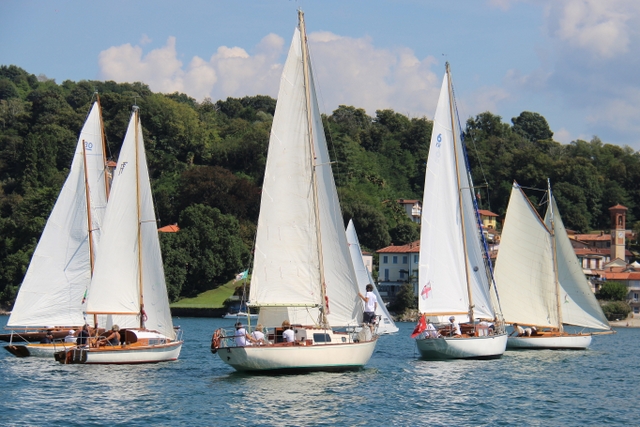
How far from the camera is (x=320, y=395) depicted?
31.0 metres

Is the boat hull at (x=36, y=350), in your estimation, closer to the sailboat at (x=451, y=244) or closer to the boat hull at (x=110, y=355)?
the boat hull at (x=110, y=355)

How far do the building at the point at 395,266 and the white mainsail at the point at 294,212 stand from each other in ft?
274

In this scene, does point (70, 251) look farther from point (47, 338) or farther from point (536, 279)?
point (536, 279)

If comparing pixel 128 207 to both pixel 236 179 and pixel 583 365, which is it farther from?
pixel 236 179

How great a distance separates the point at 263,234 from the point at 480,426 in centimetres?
1285

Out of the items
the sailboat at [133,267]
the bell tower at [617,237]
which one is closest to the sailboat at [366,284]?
the sailboat at [133,267]

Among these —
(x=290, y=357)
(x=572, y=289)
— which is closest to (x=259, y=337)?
(x=290, y=357)

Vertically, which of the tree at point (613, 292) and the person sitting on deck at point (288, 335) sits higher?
the tree at point (613, 292)

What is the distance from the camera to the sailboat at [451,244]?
4503 cm

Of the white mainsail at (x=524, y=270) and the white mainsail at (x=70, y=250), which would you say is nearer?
the white mainsail at (x=70, y=250)

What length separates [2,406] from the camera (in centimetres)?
2923

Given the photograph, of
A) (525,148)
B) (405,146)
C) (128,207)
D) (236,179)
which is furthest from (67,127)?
(128,207)

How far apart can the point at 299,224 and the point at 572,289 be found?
2400 centimetres

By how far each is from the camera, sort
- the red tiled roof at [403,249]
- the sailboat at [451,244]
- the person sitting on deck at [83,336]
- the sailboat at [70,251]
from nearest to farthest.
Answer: the person sitting on deck at [83,336] → the sailboat at [451,244] → the sailboat at [70,251] → the red tiled roof at [403,249]
